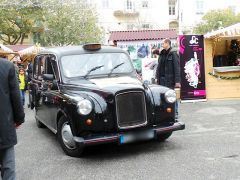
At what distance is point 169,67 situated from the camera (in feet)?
28.8

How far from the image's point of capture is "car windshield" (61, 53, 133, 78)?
757 centimetres

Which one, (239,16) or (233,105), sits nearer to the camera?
(233,105)

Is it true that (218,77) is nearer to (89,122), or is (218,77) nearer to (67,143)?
(67,143)

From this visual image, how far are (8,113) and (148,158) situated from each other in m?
2.77

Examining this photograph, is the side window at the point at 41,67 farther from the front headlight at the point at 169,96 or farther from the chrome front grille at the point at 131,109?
the front headlight at the point at 169,96

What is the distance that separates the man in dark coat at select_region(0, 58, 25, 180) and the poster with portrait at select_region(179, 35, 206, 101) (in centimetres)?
899

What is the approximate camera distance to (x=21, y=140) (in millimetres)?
8445

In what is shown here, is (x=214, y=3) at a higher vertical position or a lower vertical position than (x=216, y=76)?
higher

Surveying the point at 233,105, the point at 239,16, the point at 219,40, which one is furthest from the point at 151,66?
the point at 239,16

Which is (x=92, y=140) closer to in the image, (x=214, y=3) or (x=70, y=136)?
(x=70, y=136)

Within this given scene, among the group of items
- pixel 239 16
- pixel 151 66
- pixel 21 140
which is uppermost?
pixel 239 16

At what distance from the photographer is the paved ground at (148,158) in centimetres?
573

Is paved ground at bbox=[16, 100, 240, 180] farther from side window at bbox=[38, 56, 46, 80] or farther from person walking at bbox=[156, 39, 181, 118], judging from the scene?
side window at bbox=[38, 56, 46, 80]

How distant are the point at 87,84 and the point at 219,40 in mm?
7808
